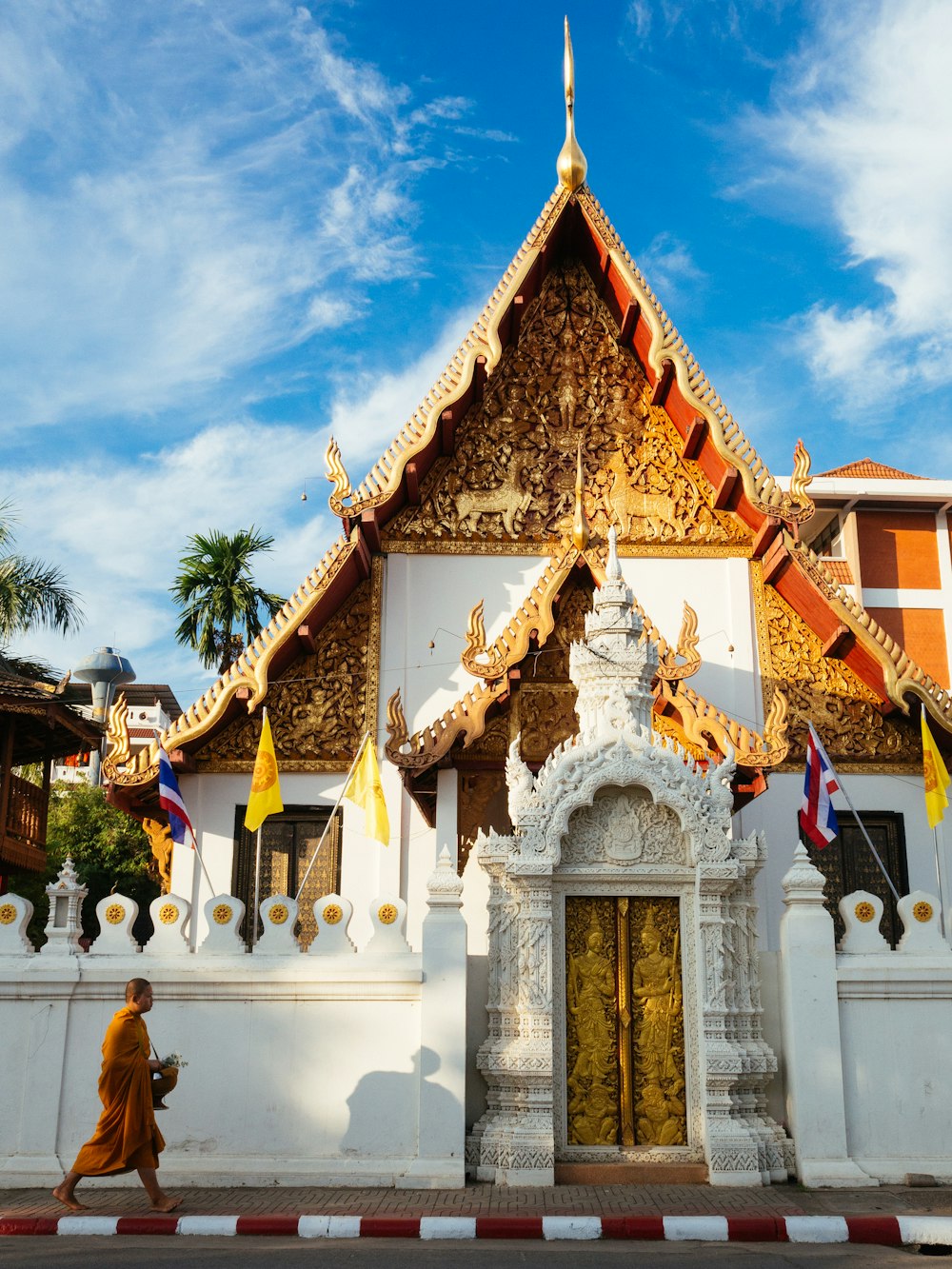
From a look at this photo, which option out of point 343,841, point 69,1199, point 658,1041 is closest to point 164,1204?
point 69,1199

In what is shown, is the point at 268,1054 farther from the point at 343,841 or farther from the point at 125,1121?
the point at 343,841

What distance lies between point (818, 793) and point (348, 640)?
5176 mm

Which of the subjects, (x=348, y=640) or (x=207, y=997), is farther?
(x=348, y=640)

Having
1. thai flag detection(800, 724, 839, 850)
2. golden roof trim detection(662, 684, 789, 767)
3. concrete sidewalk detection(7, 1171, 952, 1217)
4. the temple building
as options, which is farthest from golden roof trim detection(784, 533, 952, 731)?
concrete sidewalk detection(7, 1171, 952, 1217)

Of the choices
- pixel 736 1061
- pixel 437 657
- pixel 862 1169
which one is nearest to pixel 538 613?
pixel 437 657

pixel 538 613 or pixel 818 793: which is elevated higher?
pixel 538 613

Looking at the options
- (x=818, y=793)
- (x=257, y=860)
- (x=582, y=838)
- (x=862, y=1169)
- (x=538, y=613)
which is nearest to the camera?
(x=862, y=1169)

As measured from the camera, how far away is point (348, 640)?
44.8ft

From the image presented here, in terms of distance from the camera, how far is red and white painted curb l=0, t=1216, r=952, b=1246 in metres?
7.35

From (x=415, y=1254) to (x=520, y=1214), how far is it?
1004 mm

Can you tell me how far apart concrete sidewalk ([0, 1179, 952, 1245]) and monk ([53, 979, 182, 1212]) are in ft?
0.62

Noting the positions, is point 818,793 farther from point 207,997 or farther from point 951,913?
point 207,997

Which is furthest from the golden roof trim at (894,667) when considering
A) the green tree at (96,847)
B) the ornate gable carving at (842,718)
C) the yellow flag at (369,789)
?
the green tree at (96,847)

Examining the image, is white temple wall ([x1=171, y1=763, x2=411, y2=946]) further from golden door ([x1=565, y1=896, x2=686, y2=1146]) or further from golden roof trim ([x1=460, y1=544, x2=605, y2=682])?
golden door ([x1=565, y1=896, x2=686, y2=1146])
